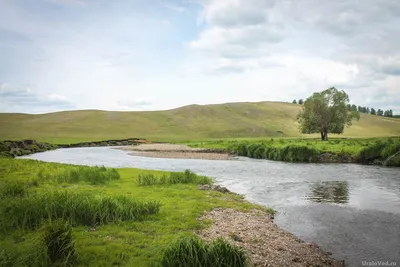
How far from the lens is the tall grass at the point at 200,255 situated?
986cm

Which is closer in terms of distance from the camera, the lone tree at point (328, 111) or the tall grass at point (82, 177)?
the tall grass at point (82, 177)

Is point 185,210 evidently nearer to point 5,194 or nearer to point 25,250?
point 25,250

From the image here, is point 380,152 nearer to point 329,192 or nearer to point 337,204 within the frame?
point 329,192

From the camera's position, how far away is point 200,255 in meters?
10.2

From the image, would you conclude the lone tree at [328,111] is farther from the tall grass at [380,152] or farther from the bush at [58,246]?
the bush at [58,246]

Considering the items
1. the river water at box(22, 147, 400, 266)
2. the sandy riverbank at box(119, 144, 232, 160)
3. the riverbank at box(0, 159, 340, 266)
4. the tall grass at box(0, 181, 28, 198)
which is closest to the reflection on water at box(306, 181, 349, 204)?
the river water at box(22, 147, 400, 266)

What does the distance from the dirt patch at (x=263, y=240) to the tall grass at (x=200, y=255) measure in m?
1.91

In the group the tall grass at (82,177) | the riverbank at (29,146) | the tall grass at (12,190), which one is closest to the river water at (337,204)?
the tall grass at (82,177)

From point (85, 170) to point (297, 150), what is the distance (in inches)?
1411

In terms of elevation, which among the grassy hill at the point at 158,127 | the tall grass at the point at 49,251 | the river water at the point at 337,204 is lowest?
the river water at the point at 337,204

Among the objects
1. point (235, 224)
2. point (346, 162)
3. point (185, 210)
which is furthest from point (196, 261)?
point (346, 162)

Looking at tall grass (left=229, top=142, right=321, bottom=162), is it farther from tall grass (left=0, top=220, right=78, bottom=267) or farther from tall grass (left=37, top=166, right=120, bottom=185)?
tall grass (left=0, top=220, right=78, bottom=267)

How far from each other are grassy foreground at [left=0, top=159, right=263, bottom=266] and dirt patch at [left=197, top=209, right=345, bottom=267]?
1110 millimetres

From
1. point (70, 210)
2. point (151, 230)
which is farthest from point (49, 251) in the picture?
point (151, 230)
